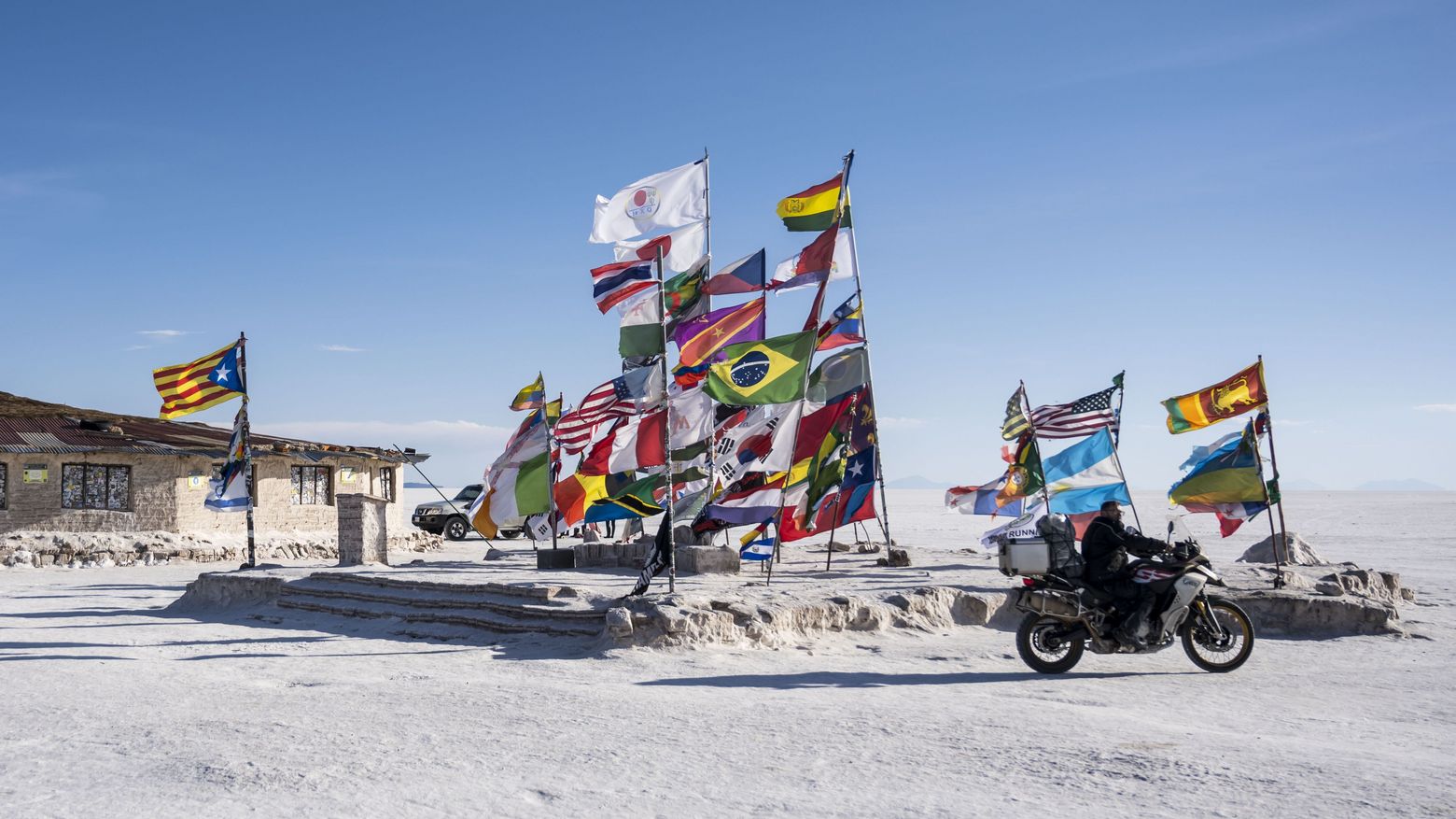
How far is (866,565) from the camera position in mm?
18750

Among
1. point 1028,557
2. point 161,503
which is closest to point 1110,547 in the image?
point 1028,557

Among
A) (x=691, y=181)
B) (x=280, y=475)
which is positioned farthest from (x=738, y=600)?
(x=280, y=475)

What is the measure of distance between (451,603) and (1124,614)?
851 centimetres

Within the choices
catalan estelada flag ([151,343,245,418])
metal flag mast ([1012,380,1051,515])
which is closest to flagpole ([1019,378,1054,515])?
metal flag mast ([1012,380,1051,515])

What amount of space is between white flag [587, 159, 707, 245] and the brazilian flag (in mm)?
6678

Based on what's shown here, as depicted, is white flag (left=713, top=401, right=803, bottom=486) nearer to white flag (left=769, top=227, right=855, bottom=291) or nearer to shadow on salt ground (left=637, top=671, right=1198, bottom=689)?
white flag (left=769, top=227, right=855, bottom=291)

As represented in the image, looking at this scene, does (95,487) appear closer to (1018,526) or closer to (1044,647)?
(1018,526)

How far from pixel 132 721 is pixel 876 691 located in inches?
230

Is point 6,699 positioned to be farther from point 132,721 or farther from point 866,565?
point 866,565

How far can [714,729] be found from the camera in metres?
7.57

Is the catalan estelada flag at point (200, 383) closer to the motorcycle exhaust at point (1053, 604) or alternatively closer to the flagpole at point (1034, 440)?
the flagpole at point (1034, 440)

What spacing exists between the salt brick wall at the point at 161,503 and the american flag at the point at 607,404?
11.1 metres

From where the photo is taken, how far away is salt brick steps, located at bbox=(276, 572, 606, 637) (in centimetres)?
1285

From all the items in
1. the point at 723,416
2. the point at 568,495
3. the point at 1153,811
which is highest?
the point at 723,416
